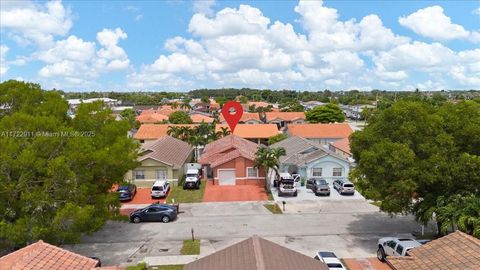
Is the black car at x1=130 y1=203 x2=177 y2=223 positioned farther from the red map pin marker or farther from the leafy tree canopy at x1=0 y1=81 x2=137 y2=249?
the red map pin marker

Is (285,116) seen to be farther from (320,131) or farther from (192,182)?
(192,182)

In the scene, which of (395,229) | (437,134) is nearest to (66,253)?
(437,134)

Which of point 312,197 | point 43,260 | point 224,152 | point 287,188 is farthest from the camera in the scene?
point 224,152

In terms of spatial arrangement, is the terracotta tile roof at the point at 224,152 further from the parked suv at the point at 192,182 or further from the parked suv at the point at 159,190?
the parked suv at the point at 159,190

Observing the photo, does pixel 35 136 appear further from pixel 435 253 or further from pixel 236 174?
pixel 236 174

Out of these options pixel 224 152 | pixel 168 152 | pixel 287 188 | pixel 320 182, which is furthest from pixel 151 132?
pixel 320 182

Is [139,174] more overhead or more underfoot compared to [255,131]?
more underfoot

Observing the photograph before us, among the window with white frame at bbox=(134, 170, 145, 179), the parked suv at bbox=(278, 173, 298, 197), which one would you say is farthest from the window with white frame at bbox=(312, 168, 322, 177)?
the window with white frame at bbox=(134, 170, 145, 179)
